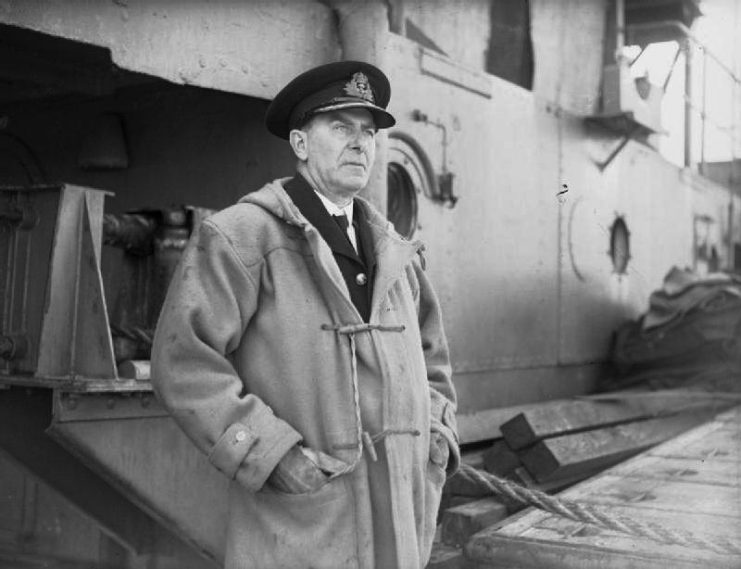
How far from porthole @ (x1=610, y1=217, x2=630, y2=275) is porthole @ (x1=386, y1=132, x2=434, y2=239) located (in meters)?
2.80

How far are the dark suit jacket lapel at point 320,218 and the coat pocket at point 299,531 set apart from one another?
575 mm

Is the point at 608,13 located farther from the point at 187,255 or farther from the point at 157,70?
the point at 187,255

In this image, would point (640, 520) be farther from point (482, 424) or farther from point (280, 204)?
point (280, 204)

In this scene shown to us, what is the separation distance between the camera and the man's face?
258 cm

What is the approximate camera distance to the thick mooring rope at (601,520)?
12.0ft

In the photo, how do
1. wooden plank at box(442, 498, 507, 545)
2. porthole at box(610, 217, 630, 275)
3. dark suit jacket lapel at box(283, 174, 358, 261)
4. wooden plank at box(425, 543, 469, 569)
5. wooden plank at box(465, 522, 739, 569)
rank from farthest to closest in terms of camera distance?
porthole at box(610, 217, 630, 275) < wooden plank at box(442, 498, 507, 545) < wooden plank at box(425, 543, 469, 569) < wooden plank at box(465, 522, 739, 569) < dark suit jacket lapel at box(283, 174, 358, 261)

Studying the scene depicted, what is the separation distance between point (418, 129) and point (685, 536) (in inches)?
113

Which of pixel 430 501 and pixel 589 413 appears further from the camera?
pixel 589 413

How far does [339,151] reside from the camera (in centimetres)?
259

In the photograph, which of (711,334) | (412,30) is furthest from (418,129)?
(711,334)

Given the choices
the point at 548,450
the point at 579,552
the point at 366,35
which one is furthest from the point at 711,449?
the point at 366,35

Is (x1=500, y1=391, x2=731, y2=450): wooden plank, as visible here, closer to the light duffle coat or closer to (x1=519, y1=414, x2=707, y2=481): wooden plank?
(x1=519, y1=414, x2=707, y2=481): wooden plank

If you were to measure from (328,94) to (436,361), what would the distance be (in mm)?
841

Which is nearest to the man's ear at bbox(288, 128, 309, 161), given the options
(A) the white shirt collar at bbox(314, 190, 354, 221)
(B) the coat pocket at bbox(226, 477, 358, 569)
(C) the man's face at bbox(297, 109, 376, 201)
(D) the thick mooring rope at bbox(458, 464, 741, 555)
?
(C) the man's face at bbox(297, 109, 376, 201)
